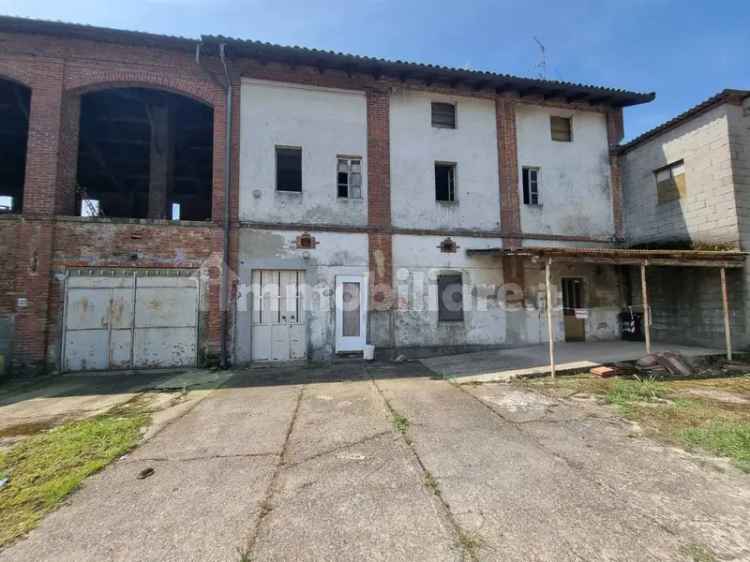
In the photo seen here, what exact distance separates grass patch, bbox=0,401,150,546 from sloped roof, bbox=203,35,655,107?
8.94 metres

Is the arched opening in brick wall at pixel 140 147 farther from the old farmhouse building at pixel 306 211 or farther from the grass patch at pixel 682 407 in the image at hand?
the grass patch at pixel 682 407

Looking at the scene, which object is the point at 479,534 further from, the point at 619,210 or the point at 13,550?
the point at 619,210

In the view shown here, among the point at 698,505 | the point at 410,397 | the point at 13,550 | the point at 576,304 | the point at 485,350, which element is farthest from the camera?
the point at 576,304

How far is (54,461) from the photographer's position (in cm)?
341

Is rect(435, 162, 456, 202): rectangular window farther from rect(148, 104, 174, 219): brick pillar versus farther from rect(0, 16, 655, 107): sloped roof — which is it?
rect(148, 104, 174, 219): brick pillar

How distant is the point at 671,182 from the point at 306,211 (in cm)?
1077

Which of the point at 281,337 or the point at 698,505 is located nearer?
the point at 698,505

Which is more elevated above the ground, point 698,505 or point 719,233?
point 719,233

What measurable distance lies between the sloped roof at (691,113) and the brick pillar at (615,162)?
304 mm

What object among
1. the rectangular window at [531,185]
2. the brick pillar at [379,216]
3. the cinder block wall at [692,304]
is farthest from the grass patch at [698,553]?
the rectangular window at [531,185]

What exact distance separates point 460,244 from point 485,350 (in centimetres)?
321

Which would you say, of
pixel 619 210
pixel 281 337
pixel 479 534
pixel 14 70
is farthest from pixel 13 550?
pixel 619 210

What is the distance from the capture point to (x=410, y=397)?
5.52 m

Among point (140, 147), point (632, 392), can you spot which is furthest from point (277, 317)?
point (140, 147)
